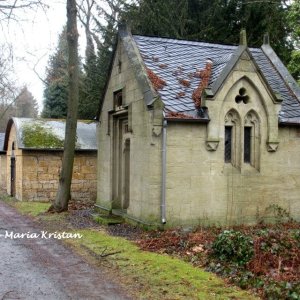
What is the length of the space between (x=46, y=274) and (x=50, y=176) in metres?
14.1

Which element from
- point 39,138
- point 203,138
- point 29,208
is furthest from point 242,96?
point 39,138

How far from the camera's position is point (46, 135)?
2231 centimetres

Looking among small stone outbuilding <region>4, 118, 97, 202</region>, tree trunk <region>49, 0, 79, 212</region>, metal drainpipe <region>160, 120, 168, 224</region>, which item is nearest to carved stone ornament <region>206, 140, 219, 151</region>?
metal drainpipe <region>160, 120, 168, 224</region>

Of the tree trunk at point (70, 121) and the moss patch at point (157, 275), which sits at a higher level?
the tree trunk at point (70, 121)

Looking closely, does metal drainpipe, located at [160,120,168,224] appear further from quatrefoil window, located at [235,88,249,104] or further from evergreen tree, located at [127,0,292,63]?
evergreen tree, located at [127,0,292,63]

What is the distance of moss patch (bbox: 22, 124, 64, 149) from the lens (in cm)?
2159

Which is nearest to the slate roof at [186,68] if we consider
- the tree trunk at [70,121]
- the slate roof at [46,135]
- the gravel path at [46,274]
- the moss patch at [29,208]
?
the tree trunk at [70,121]

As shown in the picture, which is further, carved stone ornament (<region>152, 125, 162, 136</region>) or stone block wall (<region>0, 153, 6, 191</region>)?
stone block wall (<region>0, 153, 6, 191</region>)

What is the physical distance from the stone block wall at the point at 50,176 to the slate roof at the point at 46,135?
363 millimetres

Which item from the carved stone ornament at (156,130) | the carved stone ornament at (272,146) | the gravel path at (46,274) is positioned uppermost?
the carved stone ornament at (156,130)

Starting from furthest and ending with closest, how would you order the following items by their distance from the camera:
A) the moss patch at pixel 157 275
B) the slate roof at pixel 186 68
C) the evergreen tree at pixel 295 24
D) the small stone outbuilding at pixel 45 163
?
the small stone outbuilding at pixel 45 163 → the evergreen tree at pixel 295 24 → the slate roof at pixel 186 68 → the moss patch at pixel 157 275

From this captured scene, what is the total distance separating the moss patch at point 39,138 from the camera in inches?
850

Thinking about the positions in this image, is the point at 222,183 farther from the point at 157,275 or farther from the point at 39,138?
the point at 39,138

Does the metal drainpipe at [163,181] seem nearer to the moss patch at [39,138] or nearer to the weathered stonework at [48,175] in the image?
the weathered stonework at [48,175]
